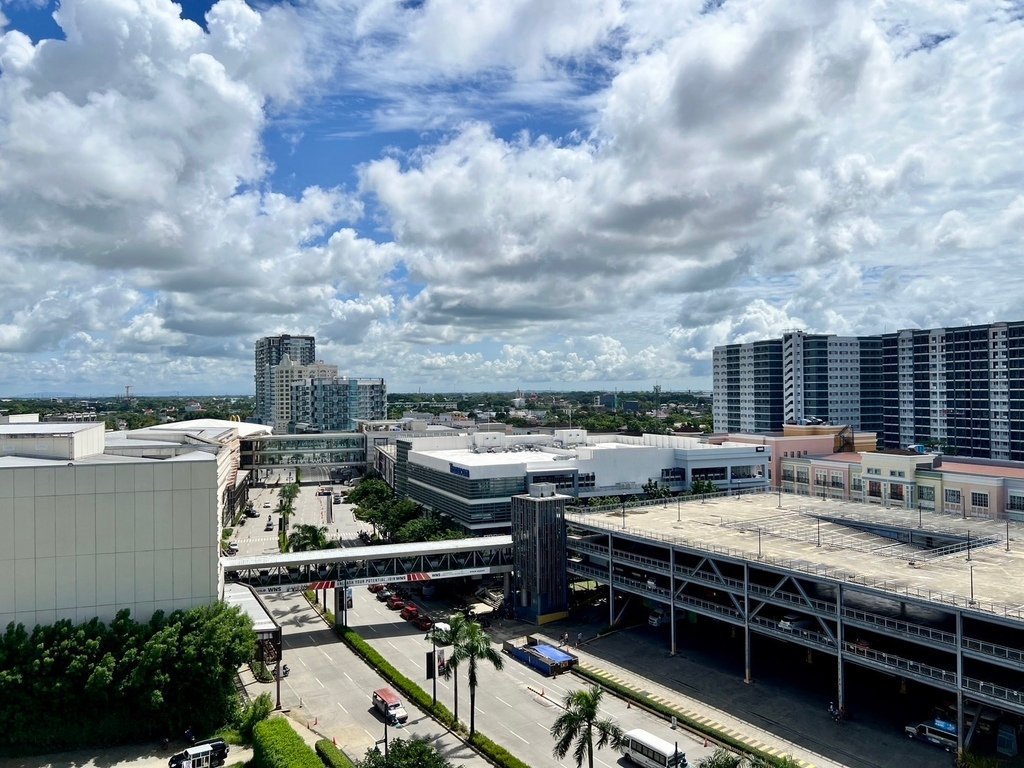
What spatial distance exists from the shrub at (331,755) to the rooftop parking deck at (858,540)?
104ft

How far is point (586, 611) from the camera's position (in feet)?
241

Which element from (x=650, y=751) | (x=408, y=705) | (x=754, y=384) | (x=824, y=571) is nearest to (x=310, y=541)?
(x=408, y=705)

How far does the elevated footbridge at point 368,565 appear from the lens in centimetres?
6688

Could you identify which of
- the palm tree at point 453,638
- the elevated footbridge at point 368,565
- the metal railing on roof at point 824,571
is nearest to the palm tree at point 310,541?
the elevated footbridge at point 368,565

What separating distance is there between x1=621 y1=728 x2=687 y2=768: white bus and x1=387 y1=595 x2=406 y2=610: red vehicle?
117 feet

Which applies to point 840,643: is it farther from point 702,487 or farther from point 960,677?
point 702,487

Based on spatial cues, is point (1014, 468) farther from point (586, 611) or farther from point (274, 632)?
point (274, 632)

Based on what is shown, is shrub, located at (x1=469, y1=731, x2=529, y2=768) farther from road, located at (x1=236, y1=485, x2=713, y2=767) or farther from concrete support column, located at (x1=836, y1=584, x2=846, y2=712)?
concrete support column, located at (x1=836, y1=584, x2=846, y2=712)

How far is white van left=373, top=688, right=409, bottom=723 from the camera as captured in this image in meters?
48.0

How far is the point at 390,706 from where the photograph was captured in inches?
1909

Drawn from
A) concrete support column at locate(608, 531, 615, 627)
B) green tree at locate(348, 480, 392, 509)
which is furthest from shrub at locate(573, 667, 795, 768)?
green tree at locate(348, 480, 392, 509)

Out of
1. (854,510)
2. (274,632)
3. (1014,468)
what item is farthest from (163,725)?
(1014,468)

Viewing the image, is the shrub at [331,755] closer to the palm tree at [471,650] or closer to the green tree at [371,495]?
the palm tree at [471,650]

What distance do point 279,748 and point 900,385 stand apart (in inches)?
6416
